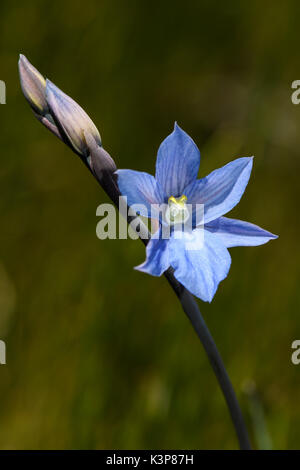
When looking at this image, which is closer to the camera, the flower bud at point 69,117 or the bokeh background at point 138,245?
the flower bud at point 69,117

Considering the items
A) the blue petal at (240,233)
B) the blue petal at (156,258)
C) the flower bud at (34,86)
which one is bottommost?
the blue petal at (156,258)

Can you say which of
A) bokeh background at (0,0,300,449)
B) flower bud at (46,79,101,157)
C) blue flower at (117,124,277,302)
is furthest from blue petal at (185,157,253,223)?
bokeh background at (0,0,300,449)

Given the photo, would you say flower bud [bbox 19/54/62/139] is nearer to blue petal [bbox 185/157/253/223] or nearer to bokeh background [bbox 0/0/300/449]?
blue petal [bbox 185/157/253/223]

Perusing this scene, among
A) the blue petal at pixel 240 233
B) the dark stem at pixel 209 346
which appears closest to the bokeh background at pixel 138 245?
the dark stem at pixel 209 346

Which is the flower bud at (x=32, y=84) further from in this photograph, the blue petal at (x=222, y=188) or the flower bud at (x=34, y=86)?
the blue petal at (x=222, y=188)

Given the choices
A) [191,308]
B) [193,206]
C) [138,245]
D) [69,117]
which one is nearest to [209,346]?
[191,308]

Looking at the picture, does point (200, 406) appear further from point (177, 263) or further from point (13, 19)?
point (13, 19)

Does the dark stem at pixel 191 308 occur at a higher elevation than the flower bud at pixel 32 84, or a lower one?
lower
